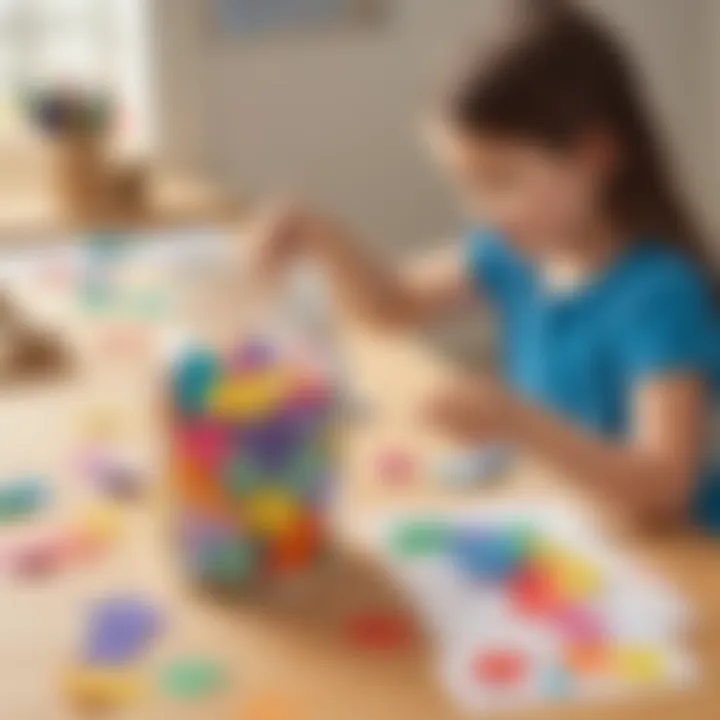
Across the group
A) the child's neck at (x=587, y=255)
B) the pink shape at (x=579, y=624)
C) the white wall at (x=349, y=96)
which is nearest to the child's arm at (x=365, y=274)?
the child's neck at (x=587, y=255)

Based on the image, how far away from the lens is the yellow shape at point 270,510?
89cm

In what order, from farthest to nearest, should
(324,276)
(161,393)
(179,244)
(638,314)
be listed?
(179,244) → (324,276) → (638,314) → (161,393)

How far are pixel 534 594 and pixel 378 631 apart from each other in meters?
0.09

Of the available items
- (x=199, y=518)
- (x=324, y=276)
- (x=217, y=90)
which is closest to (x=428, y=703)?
(x=199, y=518)

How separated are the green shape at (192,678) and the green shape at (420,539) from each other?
163 mm

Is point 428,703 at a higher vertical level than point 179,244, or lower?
lower

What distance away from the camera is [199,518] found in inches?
35.1

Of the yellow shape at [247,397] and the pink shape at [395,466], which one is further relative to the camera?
the pink shape at [395,466]

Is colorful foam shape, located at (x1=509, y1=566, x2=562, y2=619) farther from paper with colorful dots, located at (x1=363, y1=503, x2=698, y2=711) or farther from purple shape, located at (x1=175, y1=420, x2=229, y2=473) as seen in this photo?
purple shape, located at (x1=175, y1=420, x2=229, y2=473)

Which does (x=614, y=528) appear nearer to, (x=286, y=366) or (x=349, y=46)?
(x=286, y=366)

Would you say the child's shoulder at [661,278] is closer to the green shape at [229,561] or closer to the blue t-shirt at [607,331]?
the blue t-shirt at [607,331]

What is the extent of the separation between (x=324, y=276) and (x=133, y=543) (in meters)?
0.51

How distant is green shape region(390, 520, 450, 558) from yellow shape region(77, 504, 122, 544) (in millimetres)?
166

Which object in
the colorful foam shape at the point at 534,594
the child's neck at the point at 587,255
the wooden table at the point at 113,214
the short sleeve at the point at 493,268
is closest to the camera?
the colorful foam shape at the point at 534,594
